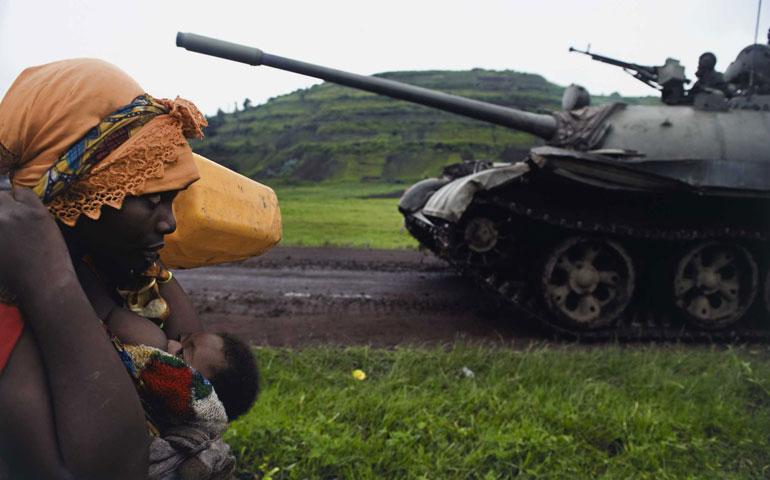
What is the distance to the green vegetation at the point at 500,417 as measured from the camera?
2.71 meters

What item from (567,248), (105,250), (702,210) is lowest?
(567,248)

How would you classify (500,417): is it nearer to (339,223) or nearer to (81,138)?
(81,138)

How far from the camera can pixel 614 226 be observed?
559 centimetres

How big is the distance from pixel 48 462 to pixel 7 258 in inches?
13.2

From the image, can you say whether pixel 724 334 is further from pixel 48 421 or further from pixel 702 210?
pixel 48 421

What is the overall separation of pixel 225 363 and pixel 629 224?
A: 17.5ft

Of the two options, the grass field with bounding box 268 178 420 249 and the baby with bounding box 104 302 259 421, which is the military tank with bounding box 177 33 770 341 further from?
the grass field with bounding box 268 178 420 249

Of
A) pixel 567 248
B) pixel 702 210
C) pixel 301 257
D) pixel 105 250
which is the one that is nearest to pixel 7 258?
pixel 105 250

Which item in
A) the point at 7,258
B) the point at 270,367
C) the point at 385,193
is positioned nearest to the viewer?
the point at 7,258

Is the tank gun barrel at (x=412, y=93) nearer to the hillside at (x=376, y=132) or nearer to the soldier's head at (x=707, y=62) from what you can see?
the soldier's head at (x=707, y=62)

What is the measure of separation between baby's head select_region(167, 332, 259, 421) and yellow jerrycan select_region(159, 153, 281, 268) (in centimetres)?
23

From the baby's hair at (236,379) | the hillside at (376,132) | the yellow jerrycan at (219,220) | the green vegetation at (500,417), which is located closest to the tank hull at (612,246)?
the green vegetation at (500,417)

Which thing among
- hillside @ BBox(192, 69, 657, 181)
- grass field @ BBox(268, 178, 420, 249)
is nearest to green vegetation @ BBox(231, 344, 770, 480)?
grass field @ BBox(268, 178, 420, 249)

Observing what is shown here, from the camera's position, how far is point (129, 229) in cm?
107
